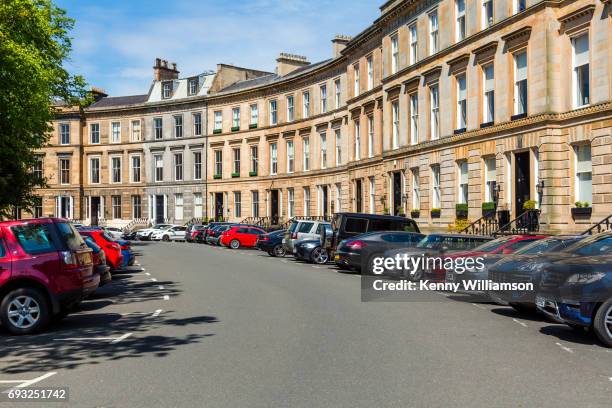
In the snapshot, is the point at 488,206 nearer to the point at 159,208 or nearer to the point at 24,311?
the point at 24,311

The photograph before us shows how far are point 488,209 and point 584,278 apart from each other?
71.2 ft

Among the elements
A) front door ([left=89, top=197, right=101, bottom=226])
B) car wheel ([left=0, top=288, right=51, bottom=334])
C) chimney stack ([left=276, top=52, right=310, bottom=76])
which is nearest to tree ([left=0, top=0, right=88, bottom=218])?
car wheel ([left=0, top=288, right=51, bottom=334])

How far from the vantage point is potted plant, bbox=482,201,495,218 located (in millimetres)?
31969

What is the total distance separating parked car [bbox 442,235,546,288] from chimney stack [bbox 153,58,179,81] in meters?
65.3

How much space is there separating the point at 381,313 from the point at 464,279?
3254 mm

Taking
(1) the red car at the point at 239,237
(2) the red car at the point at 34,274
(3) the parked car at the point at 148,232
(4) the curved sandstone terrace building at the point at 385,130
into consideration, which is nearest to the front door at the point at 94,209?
(4) the curved sandstone terrace building at the point at 385,130

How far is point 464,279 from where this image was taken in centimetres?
1692

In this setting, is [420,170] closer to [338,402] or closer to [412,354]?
[412,354]

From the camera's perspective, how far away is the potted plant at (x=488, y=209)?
31969 mm

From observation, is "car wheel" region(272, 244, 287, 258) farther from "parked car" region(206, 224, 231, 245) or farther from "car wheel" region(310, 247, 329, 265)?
"parked car" region(206, 224, 231, 245)

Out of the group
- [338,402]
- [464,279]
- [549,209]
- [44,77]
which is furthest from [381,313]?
[44,77]

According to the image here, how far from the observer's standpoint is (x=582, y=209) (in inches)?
1074

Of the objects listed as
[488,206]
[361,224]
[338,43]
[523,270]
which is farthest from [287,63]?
[523,270]

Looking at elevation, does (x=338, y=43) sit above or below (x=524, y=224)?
above
